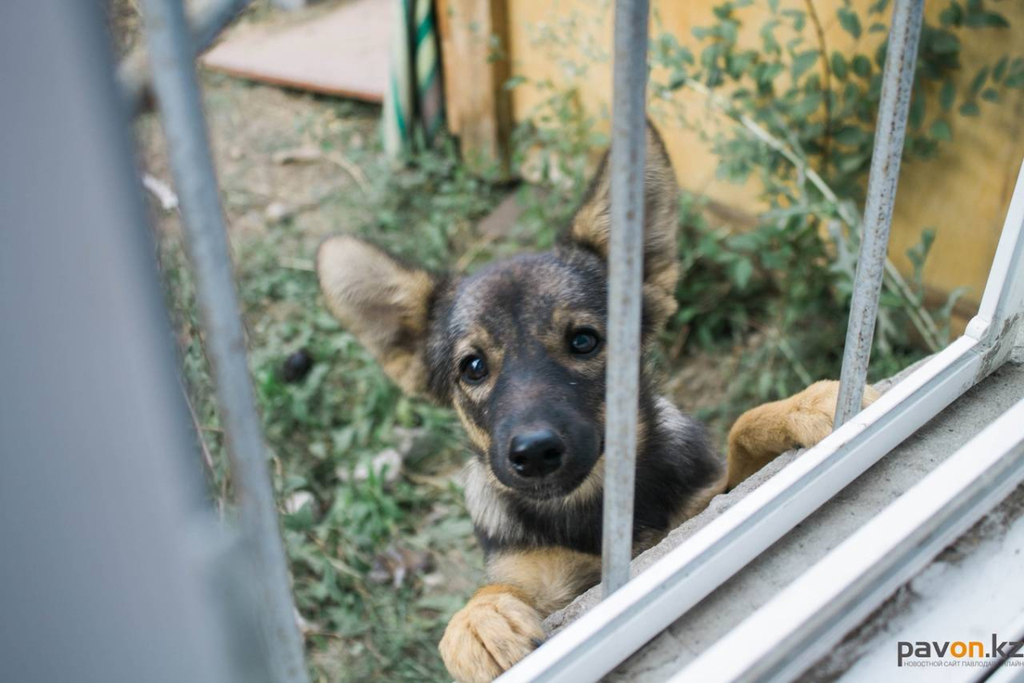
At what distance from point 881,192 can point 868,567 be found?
30.8 inches

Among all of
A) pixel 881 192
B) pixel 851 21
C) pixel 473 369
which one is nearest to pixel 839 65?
pixel 851 21

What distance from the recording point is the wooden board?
7480 millimetres

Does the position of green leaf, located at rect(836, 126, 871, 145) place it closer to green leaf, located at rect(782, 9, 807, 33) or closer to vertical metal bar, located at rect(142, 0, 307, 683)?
green leaf, located at rect(782, 9, 807, 33)

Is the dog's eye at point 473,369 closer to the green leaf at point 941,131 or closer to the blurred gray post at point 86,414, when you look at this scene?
the blurred gray post at point 86,414

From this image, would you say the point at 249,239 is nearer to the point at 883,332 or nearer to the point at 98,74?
the point at 883,332

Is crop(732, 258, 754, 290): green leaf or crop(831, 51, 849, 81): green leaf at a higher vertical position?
crop(831, 51, 849, 81): green leaf

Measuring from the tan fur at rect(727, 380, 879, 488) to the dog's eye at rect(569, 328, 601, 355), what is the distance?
541 mm

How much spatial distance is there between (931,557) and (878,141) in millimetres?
868

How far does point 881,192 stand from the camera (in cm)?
180

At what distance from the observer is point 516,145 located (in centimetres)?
641

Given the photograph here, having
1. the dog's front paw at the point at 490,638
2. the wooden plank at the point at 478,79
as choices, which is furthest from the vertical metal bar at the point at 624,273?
the wooden plank at the point at 478,79

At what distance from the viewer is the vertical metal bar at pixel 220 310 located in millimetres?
802

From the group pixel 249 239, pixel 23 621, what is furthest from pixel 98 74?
pixel 249 239

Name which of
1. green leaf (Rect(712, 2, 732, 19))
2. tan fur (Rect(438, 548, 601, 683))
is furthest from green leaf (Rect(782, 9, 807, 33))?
tan fur (Rect(438, 548, 601, 683))
